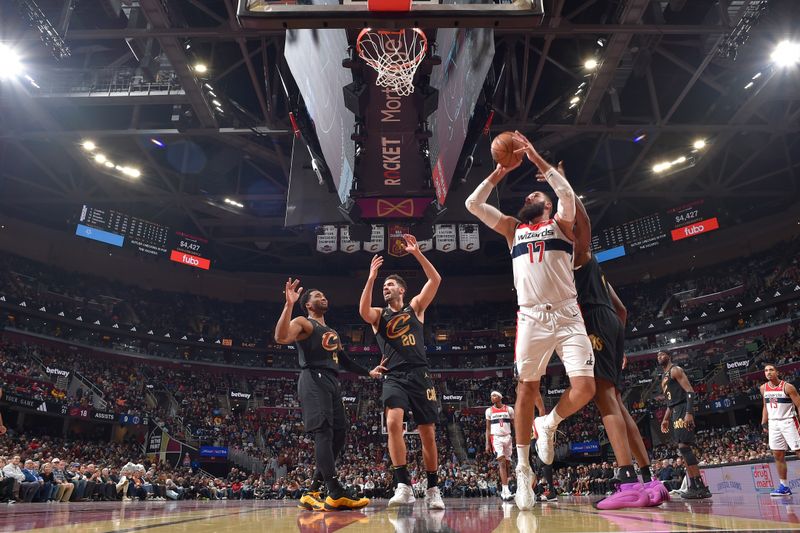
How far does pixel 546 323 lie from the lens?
13.5ft

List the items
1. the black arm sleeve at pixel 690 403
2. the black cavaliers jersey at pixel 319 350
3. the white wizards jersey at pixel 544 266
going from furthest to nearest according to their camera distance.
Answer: the black arm sleeve at pixel 690 403, the black cavaliers jersey at pixel 319 350, the white wizards jersey at pixel 544 266

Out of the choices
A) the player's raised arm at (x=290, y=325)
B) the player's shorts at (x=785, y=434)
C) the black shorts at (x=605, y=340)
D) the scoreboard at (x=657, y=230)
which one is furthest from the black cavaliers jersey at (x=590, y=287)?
the scoreboard at (x=657, y=230)

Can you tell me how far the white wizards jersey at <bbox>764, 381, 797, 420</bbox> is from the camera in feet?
27.2

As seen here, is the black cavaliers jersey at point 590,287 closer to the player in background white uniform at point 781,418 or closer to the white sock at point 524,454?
the white sock at point 524,454

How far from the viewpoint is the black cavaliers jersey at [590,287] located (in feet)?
15.4

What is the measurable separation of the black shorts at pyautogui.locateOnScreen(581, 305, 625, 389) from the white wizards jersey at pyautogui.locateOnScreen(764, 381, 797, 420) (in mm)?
5529

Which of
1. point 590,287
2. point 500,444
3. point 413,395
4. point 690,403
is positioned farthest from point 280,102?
point 590,287

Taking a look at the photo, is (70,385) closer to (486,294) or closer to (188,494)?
(188,494)

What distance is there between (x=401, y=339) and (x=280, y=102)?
50.3 ft

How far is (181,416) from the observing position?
26562mm

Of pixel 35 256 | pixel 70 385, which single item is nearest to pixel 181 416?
pixel 70 385

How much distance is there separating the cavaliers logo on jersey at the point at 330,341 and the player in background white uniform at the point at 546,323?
200 centimetres

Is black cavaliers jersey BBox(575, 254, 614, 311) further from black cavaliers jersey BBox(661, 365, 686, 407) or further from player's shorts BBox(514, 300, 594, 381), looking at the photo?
black cavaliers jersey BBox(661, 365, 686, 407)

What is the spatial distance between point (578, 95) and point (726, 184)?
1052 centimetres
